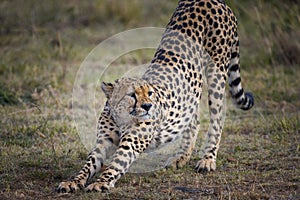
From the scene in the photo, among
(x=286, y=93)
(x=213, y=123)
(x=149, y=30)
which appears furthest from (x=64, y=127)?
(x=149, y=30)

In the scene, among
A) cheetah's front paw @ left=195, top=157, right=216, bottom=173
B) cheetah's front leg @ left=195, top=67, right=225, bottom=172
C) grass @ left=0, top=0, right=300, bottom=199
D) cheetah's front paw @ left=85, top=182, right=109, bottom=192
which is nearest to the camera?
cheetah's front paw @ left=85, top=182, right=109, bottom=192

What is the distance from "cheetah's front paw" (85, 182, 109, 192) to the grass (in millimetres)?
53

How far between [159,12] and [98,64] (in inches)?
124

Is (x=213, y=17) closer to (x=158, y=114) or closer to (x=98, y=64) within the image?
(x=158, y=114)

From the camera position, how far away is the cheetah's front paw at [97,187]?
457 cm

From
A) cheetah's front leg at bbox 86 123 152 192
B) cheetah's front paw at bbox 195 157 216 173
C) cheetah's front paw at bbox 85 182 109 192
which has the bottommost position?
cheetah's front paw at bbox 195 157 216 173

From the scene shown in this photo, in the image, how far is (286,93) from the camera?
776cm

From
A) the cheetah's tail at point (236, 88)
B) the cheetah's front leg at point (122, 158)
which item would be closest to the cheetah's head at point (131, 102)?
the cheetah's front leg at point (122, 158)

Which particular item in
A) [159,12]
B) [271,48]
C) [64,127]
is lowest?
[64,127]

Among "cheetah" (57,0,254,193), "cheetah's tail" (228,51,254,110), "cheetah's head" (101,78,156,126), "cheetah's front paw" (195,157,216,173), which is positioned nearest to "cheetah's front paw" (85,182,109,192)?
"cheetah" (57,0,254,193)

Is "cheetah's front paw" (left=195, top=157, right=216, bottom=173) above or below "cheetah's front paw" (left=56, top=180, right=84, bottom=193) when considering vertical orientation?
below

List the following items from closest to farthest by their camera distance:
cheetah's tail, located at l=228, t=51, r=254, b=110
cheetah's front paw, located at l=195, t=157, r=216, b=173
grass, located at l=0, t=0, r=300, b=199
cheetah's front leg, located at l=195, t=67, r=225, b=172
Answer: grass, located at l=0, t=0, r=300, b=199, cheetah's front paw, located at l=195, t=157, r=216, b=173, cheetah's front leg, located at l=195, t=67, r=225, b=172, cheetah's tail, located at l=228, t=51, r=254, b=110

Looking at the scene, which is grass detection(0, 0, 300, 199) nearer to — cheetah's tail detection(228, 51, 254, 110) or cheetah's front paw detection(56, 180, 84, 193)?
cheetah's front paw detection(56, 180, 84, 193)

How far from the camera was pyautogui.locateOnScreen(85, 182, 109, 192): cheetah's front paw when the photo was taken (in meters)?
4.57
